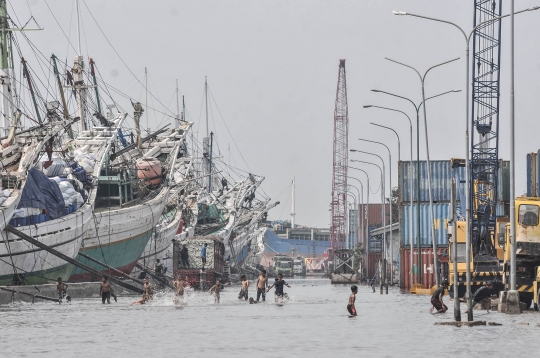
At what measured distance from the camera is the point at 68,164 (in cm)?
6675

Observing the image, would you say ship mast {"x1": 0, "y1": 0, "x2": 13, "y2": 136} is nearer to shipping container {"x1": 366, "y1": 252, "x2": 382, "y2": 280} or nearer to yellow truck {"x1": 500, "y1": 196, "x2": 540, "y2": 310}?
yellow truck {"x1": 500, "y1": 196, "x2": 540, "y2": 310}

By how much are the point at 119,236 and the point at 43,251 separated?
16128 mm

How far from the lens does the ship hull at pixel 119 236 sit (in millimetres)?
70438

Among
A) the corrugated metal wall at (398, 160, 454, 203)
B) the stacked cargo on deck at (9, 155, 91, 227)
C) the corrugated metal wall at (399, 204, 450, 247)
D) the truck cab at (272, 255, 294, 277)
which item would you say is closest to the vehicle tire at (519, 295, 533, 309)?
the stacked cargo on deck at (9, 155, 91, 227)

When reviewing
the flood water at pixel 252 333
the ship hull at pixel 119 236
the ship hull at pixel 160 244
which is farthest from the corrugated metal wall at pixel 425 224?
the flood water at pixel 252 333

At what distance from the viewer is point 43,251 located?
57.8m

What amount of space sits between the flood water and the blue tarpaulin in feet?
48.7

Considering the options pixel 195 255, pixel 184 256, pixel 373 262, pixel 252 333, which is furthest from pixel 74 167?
pixel 373 262

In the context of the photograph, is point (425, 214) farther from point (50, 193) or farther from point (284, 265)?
point (284, 265)

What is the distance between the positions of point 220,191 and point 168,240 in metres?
37.8

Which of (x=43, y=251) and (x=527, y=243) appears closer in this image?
(x=527, y=243)

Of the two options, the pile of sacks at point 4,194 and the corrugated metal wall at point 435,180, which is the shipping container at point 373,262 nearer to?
the corrugated metal wall at point 435,180

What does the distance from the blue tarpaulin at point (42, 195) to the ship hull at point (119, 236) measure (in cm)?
834

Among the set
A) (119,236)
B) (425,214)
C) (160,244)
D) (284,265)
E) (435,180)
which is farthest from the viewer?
(284,265)
